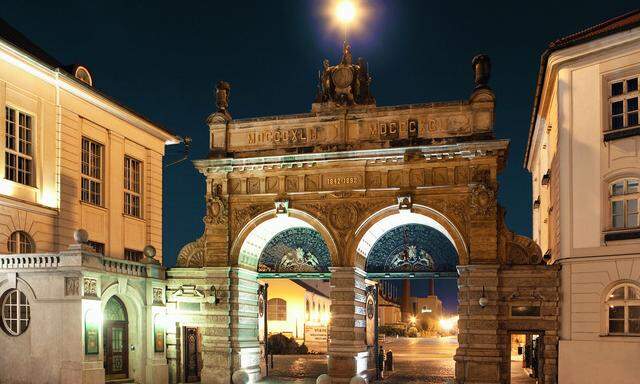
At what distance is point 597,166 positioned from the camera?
21.4m

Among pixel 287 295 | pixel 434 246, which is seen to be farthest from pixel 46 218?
pixel 287 295

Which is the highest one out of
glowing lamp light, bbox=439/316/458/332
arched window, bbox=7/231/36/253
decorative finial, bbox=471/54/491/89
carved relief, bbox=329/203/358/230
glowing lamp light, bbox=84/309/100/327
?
decorative finial, bbox=471/54/491/89

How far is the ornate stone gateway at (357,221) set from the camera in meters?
23.7

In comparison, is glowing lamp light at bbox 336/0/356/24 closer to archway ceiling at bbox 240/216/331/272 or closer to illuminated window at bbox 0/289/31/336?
archway ceiling at bbox 240/216/331/272

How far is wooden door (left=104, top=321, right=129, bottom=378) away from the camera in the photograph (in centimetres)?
2402

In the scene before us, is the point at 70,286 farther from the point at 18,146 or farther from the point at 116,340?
the point at 18,146

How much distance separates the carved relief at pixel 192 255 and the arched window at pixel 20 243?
5125 mm

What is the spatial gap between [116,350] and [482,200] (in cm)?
1313

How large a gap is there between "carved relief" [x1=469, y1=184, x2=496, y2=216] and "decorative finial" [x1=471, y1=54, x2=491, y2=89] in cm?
346

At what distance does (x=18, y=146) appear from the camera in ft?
82.8

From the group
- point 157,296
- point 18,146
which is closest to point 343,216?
point 157,296

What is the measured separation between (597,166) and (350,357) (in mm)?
10190

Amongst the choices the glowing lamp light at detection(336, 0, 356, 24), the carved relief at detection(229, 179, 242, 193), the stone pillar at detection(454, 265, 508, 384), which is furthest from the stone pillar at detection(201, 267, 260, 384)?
the glowing lamp light at detection(336, 0, 356, 24)

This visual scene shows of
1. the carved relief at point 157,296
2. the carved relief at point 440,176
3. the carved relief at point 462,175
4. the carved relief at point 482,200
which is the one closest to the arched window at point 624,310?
the carved relief at point 482,200
